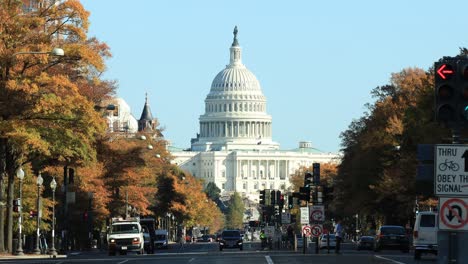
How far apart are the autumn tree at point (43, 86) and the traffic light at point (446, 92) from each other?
38.1 m

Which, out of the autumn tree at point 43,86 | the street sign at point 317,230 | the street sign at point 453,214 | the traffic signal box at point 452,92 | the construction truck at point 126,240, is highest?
the autumn tree at point 43,86

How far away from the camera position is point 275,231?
353ft

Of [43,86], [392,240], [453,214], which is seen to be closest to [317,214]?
[392,240]

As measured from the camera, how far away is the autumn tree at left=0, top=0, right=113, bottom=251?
202 feet

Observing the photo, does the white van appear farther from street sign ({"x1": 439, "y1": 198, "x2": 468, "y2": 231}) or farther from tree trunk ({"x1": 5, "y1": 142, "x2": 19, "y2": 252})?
street sign ({"x1": 439, "y1": 198, "x2": 468, "y2": 231})

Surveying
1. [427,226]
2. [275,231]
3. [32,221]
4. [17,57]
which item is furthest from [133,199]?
[427,226]

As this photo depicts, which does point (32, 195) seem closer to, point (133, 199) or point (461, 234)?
point (133, 199)

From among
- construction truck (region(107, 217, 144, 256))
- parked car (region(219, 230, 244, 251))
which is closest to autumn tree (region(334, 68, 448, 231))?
parked car (region(219, 230, 244, 251))

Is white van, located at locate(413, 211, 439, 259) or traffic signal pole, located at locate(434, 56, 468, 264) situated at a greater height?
traffic signal pole, located at locate(434, 56, 468, 264)

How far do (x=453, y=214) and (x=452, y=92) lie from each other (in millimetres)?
2070

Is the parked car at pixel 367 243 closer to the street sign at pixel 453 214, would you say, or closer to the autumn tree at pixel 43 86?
the autumn tree at pixel 43 86

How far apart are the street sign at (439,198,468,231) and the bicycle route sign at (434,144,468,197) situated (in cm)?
18

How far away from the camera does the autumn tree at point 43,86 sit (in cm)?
6162

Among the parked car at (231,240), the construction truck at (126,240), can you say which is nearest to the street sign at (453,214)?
the construction truck at (126,240)
